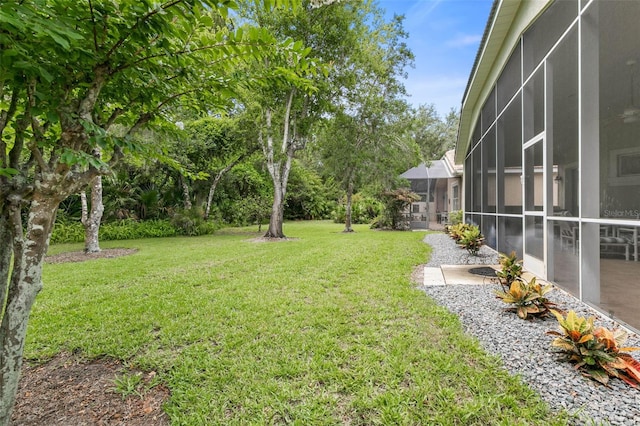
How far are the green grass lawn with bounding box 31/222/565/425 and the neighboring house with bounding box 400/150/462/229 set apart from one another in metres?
12.7


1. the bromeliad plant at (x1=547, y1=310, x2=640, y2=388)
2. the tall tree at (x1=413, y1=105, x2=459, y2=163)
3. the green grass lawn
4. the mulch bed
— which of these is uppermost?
the tall tree at (x1=413, y1=105, x2=459, y2=163)

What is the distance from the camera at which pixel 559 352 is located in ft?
8.70

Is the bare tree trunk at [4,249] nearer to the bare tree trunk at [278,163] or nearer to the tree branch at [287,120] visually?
the bare tree trunk at [278,163]

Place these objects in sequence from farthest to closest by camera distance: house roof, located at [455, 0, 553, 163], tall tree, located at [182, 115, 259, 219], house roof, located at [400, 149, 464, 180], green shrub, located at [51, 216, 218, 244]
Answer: house roof, located at [400, 149, 464, 180] < tall tree, located at [182, 115, 259, 219] < green shrub, located at [51, 216, 218, 244] < house roof, located at [455, 0, 553, 163]

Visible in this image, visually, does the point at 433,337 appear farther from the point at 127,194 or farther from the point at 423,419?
the point at 127,194

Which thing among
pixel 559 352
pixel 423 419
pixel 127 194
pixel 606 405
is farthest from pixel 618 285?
pixel 127 194

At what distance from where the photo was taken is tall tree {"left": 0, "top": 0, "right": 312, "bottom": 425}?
147cm

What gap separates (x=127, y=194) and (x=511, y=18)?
1500 centimetres

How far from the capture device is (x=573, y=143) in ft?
13.2

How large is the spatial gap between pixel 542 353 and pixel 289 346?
7.55 ft

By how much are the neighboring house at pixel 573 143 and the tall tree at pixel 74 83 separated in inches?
136

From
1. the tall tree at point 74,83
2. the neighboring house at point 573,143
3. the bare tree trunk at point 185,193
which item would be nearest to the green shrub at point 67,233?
the bare tree trunk at point 185,193

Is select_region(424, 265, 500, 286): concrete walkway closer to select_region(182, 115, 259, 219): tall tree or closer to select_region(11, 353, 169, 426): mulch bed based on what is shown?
select_region(11, 353, 169, 426): mulch bed

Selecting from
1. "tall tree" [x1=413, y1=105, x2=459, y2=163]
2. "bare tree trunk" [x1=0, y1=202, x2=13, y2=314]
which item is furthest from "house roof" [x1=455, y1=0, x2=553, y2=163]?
"tall tree" [x1=413, y1=105, x2=459, y2=163]
